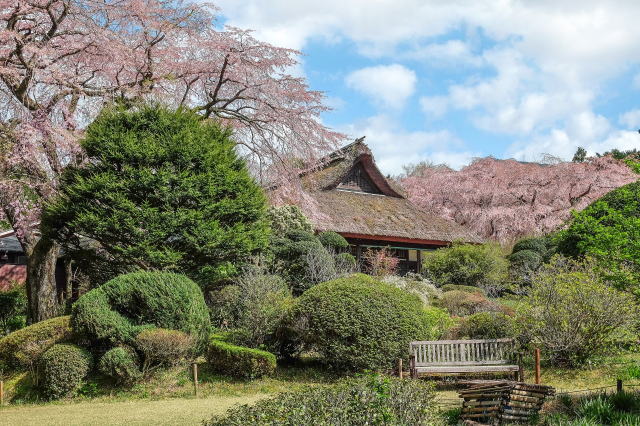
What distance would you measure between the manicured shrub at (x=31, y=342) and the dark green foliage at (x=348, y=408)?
6.77 m

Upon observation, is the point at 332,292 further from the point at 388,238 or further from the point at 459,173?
the point at 459,173

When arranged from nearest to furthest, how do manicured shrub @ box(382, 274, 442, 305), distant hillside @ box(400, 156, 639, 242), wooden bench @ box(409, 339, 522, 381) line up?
1. wooden bench @ box(409, 339, 522, 381)
2. manicured shrub @ box(382, 274, 442, 305)
3. distant hillside @ box(400, 156, 639, 242)

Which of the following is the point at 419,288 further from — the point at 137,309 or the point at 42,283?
the point at 42,283

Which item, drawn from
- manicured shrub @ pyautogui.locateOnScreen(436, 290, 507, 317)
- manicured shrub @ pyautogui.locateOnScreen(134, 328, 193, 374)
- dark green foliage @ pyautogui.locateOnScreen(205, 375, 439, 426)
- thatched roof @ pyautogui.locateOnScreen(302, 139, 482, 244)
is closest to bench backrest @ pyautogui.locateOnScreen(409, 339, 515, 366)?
manicured shrub @ pyautogui.locateOnScreen(134, 328, 193, 374)

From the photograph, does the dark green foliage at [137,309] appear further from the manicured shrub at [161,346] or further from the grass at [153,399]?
the grass at [153,399]

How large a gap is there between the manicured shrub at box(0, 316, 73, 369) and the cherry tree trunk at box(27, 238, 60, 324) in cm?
272

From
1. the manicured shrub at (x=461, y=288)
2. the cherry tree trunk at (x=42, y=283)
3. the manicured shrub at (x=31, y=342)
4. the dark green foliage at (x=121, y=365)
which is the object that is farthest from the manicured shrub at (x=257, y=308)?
the manicured shrub at (x=461, y=288)

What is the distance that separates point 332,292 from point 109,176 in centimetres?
542

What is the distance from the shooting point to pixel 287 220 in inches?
768

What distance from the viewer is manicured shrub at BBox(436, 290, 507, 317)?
1644cm

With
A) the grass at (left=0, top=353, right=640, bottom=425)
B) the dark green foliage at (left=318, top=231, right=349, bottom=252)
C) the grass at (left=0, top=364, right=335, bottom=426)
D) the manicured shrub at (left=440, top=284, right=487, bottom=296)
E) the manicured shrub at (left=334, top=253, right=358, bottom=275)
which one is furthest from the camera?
the dark green foliage at (left=318, top=231, right=349, bottom=252)

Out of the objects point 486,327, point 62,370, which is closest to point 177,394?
point 62,370

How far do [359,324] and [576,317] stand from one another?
3867 millimetres

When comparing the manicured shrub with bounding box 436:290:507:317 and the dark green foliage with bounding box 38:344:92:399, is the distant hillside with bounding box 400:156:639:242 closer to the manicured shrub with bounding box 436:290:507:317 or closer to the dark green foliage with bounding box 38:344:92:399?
the manicured shrub with bounding box 436:290:507:317
